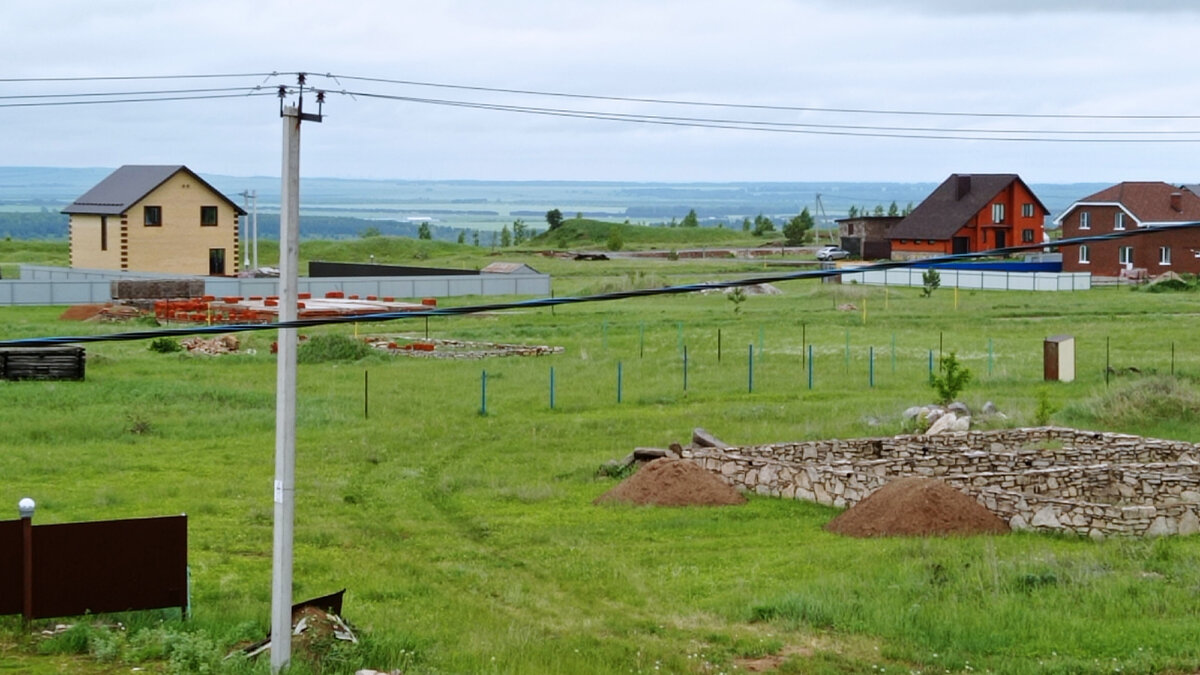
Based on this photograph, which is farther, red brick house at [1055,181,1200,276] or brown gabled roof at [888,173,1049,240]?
brown gabled roof at [888,173,1049,240]

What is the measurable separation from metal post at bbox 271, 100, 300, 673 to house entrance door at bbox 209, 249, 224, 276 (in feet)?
226

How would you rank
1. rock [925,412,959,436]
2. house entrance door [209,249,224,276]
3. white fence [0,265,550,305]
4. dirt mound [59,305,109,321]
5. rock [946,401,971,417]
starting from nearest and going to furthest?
1. rock [925,412,959,436]
2. rock [946,401,971,417]
3. dirt mound [59,305,109,321]
4. white fence [0,265,550,305]
5. house entrance door [209,249,224,276]

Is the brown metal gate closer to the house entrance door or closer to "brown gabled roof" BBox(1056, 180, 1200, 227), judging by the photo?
the house entrance door

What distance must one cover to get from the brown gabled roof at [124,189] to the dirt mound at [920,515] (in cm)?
6161

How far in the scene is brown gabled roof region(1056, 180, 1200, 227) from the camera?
3565 inches

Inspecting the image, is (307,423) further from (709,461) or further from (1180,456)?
(1180,456)

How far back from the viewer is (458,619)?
17.5 m

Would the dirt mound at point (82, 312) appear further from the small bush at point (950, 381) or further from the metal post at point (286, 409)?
the metal post at point (286, 409)

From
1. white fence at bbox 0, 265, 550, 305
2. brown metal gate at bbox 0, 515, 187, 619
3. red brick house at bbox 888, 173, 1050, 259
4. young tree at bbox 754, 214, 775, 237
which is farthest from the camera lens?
young tree at bbox 754, 214, 775, 237

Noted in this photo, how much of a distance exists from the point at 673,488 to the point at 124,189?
202 ft

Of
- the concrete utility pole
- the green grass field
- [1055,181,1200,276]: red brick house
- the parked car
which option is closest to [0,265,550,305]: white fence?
the green grass field

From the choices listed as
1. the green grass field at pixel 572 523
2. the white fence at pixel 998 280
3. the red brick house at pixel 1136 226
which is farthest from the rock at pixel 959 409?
the red brick house at pixel 1136 226

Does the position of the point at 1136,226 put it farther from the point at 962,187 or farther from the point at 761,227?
the point at 761,227

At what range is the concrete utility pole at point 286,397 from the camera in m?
14.6
